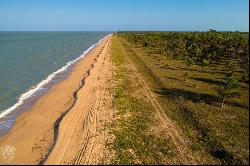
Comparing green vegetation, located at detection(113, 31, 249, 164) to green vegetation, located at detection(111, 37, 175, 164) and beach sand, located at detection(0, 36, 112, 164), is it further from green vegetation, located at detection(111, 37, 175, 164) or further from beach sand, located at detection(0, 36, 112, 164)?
beach sand, located at detection(0, 36, 112, 164)

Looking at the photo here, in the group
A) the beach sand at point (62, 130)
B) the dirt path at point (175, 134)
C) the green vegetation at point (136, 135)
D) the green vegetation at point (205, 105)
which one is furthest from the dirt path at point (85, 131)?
the dirt path at point (175, 134)

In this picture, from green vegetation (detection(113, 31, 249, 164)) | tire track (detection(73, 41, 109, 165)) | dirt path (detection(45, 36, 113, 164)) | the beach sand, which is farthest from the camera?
green vegetation (detection(113, 31, 249, 164))

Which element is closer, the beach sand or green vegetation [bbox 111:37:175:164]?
green vegetation [bbox 111:37:175:164]

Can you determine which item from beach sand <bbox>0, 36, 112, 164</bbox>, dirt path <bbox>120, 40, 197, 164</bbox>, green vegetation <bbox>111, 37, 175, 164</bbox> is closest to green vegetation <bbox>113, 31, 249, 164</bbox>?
green vegetation <bbox>111, 37, 175, 164</bbox>

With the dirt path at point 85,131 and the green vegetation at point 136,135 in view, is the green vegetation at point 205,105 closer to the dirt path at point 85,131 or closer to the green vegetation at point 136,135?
the green vegetation at point 136,135

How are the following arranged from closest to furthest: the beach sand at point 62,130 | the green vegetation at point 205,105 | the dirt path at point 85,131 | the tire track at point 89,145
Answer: the tire track at point 89,145
the dirt path at point 85,131
the beach sand at point 62,130
the green vegetation at point 205,105

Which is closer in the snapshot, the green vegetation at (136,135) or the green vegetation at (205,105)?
the green vegetation at (136,135)

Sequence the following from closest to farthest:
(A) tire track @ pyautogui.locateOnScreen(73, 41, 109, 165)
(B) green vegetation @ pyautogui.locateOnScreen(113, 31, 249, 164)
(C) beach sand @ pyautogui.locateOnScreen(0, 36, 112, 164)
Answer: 1. (A) tire track @ pyautogui.locateOnScreen(73, 41, 109, 165)
2. (C) beach sand @ pyautogui.locateOnScreen(0, 36, 112, 164)
3. (B) green vegetation @ pyautogui.locateOnScreen(113, 31, 249, 164)
